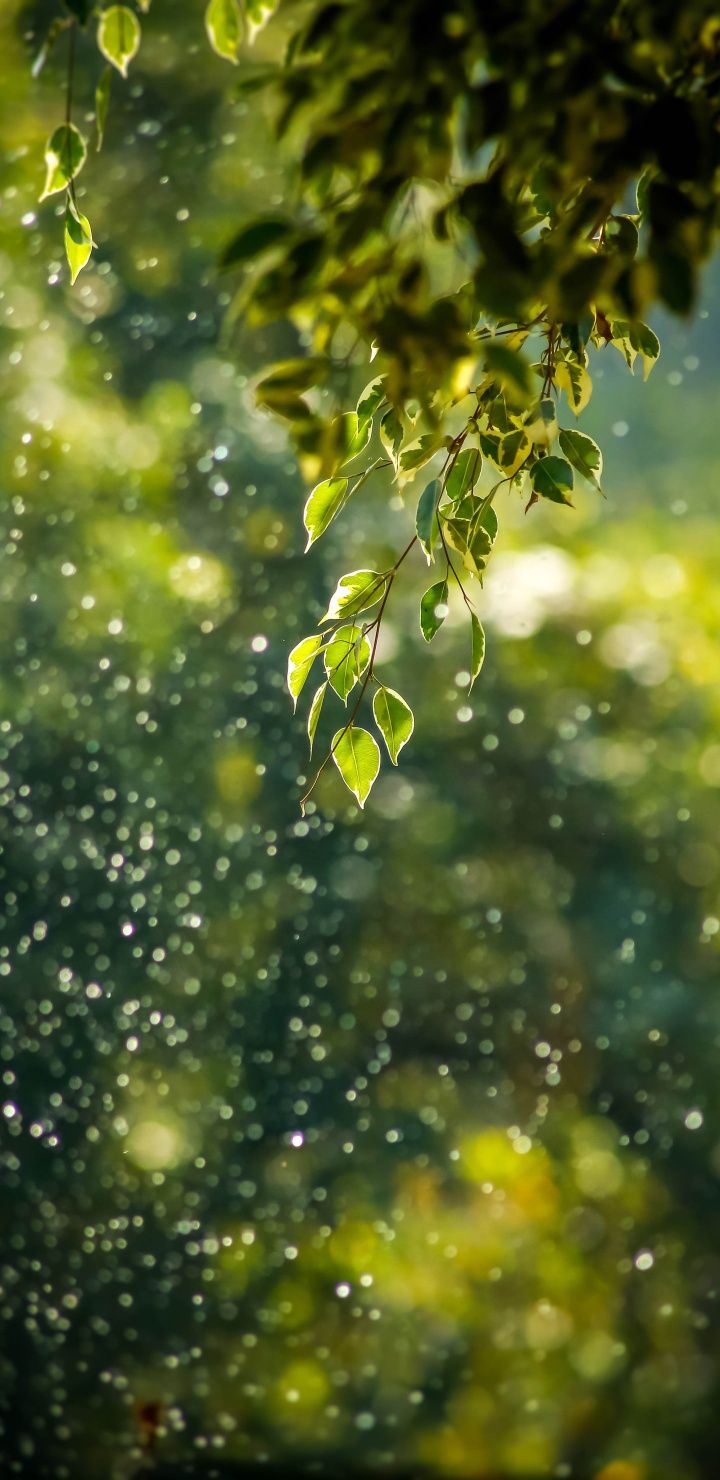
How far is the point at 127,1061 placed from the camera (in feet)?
6.75

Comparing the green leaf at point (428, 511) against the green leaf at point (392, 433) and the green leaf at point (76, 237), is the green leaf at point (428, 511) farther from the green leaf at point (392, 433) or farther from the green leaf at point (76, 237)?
the green leaf at point (76, 237)

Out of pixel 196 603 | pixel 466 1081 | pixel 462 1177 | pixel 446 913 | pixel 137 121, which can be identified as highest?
pixel 137 121

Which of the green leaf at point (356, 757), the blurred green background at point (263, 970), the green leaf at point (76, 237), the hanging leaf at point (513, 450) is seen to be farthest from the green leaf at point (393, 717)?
the blurred green background at point (263, 970)

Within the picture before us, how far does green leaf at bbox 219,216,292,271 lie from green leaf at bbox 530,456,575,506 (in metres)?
0.20

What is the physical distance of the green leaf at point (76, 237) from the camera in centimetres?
50

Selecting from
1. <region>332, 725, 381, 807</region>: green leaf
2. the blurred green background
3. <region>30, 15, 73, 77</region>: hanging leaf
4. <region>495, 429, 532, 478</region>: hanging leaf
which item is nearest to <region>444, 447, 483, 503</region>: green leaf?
<region>495, 429, 532, 478</region>: hanging leaf

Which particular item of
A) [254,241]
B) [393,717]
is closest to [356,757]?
[393,717]

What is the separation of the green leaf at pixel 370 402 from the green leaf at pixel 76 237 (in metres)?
0.12

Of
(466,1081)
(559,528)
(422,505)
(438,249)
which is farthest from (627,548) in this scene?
(422,505)

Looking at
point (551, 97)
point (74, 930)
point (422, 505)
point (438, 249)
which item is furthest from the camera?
point (438, 249)

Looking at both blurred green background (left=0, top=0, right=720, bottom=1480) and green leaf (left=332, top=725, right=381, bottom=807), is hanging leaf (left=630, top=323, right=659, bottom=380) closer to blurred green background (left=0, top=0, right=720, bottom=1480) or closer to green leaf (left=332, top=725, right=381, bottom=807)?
green leaf (left=332, top=725, right=381, bottom=807)

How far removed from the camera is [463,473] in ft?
1.83

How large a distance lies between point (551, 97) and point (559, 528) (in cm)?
212

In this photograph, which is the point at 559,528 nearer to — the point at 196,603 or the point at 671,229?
the point at 196,603
